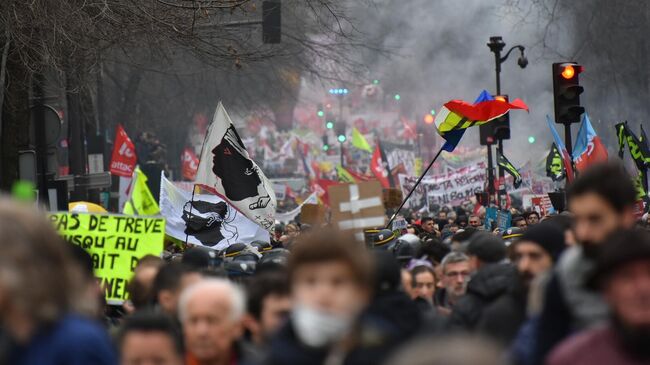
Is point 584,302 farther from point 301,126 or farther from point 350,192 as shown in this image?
point 301,126

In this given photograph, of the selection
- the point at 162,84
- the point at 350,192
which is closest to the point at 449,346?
the point at 350,192

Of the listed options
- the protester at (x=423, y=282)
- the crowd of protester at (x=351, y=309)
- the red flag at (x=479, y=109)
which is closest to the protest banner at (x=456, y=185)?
the red flag at (x=479, y=109)

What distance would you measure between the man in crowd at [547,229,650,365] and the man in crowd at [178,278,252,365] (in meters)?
1.41

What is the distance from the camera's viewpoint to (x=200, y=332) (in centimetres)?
489

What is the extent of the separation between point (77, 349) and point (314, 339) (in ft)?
2.18

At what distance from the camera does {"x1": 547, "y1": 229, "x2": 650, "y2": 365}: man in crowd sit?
3.59 metres

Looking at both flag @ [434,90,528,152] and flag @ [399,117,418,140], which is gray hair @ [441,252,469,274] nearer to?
flag @ [434,90,528,152]

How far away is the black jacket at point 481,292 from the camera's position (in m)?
6.43

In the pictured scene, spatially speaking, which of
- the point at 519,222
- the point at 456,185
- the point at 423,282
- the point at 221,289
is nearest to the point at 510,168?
the point at 519,222

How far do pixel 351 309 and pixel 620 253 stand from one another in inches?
29.4

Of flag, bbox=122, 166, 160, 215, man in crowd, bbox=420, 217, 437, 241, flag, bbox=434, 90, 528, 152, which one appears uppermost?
flag, bbox=434, 90, 528, 152

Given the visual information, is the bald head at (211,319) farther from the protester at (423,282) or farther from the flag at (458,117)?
the flag at (458,117)

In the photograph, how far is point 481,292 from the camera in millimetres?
6555

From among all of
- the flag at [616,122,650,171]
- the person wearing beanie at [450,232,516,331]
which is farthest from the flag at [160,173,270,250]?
the person wearing beanie at [450,232,516,331]
